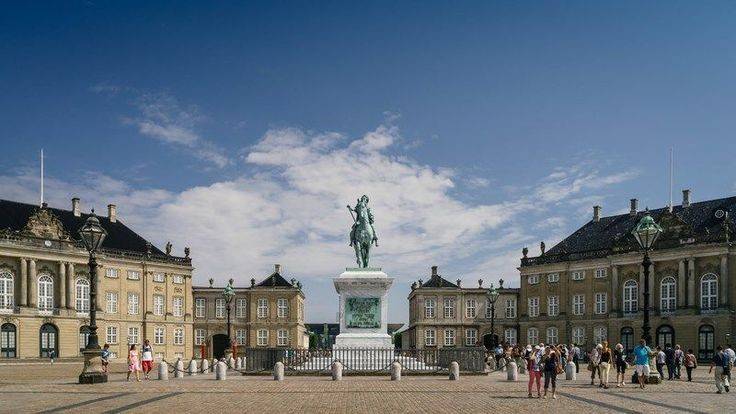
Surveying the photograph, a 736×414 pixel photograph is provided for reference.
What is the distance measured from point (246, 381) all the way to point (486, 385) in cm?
953

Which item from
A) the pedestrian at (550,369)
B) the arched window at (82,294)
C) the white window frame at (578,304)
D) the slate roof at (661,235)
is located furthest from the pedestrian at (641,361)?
the arched window at (82,294)

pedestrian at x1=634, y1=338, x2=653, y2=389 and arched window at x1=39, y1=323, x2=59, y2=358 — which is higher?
pedestrian at x1=634, y1=338, x2=653, y2=389

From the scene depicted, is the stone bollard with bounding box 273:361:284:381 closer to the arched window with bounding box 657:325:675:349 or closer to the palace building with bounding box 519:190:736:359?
the palace building with bounding box 519:190:736:359

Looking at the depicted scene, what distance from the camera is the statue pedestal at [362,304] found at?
31.4m

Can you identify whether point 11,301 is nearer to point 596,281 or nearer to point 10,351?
point 10,351

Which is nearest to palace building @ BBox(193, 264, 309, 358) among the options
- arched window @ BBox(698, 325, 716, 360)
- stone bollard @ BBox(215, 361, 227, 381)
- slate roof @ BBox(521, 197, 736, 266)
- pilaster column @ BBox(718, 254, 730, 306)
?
slate roof @ BBox(521, 197, 736, 266)

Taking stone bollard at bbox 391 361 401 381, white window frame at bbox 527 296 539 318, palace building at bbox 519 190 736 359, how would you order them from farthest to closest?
white window frame at bbox 527 296 539 318 < palace building at bbox 519 190 736 359 < stone bollard at bbox 391 361 401 381

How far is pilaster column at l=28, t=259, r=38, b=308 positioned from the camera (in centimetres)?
5962

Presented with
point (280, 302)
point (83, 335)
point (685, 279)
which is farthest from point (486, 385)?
point (280, 302)

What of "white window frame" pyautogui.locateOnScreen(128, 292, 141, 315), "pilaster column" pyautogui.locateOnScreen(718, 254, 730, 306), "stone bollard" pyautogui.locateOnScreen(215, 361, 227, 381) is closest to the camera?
"stone bollard" pyautogui.locateOnScreen(215, 361, 227, 381)

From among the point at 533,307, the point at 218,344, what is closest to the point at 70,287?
the point at 218,344

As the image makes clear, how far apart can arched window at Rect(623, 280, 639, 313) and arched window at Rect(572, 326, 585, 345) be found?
5.46 meters

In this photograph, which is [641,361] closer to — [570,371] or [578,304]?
[570,371]

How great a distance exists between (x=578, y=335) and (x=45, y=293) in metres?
50.6
